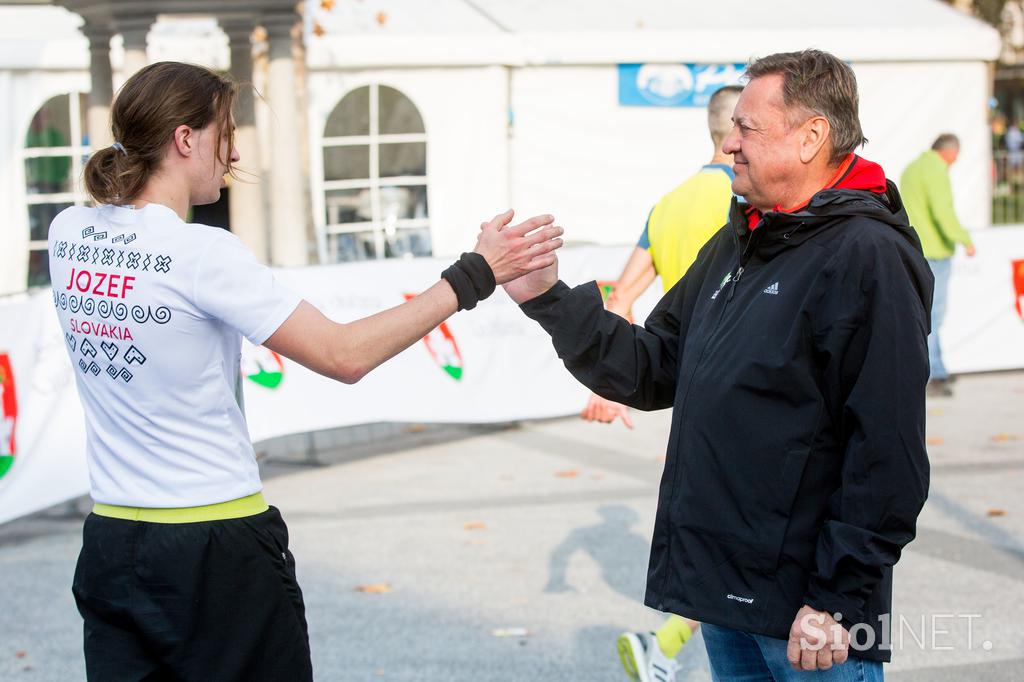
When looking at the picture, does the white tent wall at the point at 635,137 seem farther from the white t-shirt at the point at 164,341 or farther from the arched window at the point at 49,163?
the white t-shirt at the point at 164,341

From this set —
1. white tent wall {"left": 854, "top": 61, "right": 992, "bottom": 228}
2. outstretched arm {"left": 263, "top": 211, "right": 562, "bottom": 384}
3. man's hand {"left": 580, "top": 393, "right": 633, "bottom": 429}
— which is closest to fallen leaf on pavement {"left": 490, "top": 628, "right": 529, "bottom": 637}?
man's hand {"left": 580, "top": 393, "right": 633, "bottom": 429}

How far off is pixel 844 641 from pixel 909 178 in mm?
8705

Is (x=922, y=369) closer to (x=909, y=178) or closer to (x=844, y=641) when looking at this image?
(x=844, y=641)

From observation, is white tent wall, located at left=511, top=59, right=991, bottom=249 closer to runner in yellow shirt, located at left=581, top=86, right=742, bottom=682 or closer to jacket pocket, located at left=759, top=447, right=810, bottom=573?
runner in yellow shirt, located at left=581, top=86, right=742, bottom=682

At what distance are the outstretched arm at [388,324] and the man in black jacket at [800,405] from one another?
0.41 m

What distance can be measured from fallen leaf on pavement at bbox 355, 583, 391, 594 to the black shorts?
10.8ft

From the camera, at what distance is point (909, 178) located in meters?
10.6

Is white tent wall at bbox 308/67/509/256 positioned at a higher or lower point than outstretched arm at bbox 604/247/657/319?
higher

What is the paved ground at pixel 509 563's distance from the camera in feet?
16.6

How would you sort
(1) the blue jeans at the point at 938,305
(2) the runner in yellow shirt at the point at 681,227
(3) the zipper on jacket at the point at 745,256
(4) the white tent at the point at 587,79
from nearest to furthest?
(3) the zipper on jacket at the point at 745,256, (2) the runner in yellow shirt at the point at 681,227, (1) the blue jeans at the point at 938,305, (4) the white tent at the point at 587,79

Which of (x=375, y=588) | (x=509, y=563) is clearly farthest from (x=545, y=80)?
(x=375, y=588)

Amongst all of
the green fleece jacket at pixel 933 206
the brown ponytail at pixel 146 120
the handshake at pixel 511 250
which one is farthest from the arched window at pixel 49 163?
the handshake at pixel 511 250

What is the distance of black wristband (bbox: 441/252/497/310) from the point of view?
275 cm

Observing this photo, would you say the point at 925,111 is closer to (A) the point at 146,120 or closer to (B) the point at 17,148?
(B) the point at 17,148
